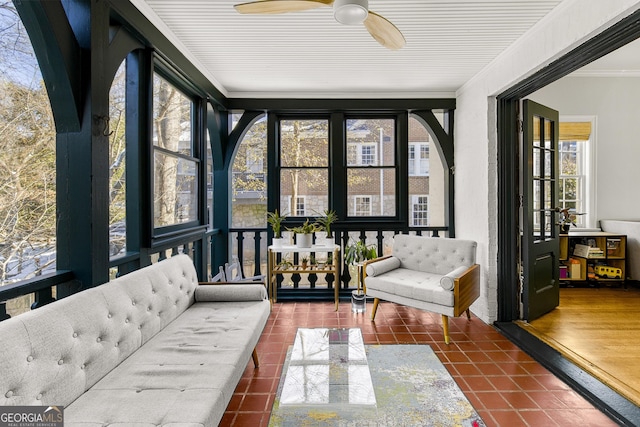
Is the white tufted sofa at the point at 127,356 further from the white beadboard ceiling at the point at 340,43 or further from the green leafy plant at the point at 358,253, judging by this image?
the green leafy plant at the point at 358,253

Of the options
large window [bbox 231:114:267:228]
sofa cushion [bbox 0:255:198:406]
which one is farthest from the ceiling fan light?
large window [bbox 231:114:267:228]

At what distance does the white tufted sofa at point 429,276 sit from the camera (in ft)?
10.6

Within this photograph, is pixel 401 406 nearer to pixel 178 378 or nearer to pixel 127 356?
pixel 178 378

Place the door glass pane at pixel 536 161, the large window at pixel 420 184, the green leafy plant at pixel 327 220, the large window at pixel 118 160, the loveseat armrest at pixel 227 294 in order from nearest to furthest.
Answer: the large window at pixel 118 160
the loveseat armrest at pixel 227 294
the door glass pane at pixel 536 161
the green leafy plant at pixel 327 220
the large window at pixel 420 184

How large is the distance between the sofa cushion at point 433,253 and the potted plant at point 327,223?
810mm

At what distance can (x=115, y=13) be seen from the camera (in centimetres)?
223

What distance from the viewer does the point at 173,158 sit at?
3.35 metres

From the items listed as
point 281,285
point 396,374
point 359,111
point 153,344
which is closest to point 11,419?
point 153,344

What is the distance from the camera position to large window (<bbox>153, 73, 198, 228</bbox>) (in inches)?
121

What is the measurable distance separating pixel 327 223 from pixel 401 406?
2.56 metres

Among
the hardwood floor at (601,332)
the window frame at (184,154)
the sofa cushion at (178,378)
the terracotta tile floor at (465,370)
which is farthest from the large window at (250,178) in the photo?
the hardwood floor at (601,332)

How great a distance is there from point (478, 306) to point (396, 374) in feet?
5.80

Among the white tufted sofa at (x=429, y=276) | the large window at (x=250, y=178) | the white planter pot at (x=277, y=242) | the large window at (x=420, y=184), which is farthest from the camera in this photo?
the large window at (x=420, y=184)

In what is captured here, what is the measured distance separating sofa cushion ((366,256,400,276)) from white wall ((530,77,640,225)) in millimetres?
3139
